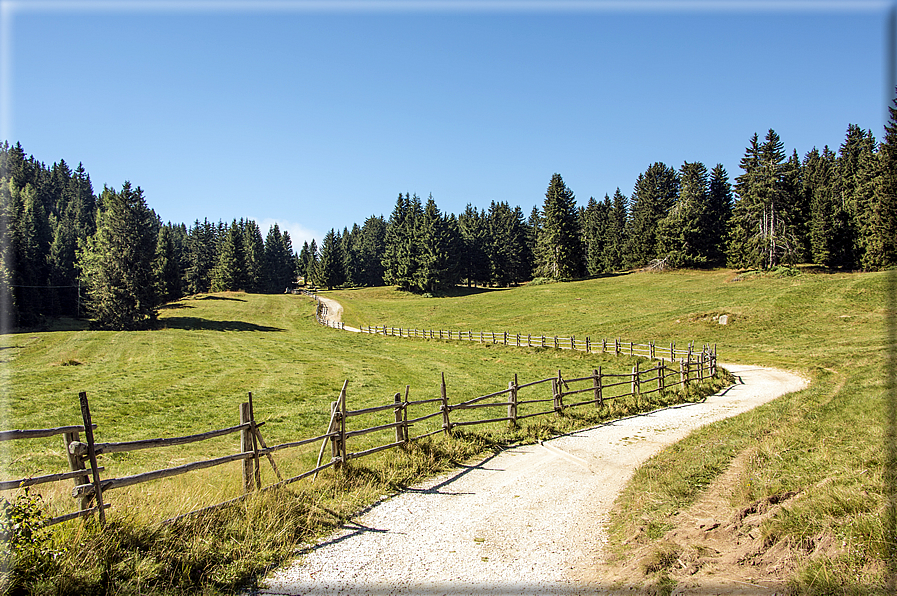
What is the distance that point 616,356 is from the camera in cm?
3206

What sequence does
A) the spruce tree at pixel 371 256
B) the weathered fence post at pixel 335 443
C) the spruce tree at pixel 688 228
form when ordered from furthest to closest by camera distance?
the spruce tree at pixel 371 256 < the spruce tree at pixel 688 228 < the weathered fence post at pixel 335 443

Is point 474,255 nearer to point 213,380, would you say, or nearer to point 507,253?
point 507,253

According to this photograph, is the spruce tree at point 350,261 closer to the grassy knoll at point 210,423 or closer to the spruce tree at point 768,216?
the grassy knoll at point 210,423

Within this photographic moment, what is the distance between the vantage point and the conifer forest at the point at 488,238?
190 feet

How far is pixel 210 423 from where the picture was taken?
647 inches

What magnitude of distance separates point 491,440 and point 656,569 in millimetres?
7536

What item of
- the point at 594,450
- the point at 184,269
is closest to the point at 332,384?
the point at 594,450

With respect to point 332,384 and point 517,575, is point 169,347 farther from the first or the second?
point 517,575

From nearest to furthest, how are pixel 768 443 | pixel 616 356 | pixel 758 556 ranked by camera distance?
1. pixel 758 556
2. pixel 768 443
3. pixel 616 356

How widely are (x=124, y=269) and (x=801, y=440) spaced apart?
67.6 meters

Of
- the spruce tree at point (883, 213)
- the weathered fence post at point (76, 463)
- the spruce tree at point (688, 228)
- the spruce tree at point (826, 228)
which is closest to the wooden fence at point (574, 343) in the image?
the weathered fence post at point (76, 463)

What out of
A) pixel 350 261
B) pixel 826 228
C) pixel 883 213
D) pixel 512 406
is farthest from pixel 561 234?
pixel 512 406

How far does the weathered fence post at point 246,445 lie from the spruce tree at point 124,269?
59869 mm

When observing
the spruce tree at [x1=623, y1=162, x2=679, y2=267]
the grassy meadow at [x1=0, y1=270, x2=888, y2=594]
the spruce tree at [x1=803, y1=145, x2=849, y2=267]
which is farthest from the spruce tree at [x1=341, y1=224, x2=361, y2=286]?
the spruce tree at [x1=803, y1=145, x2=849, y2=267]
